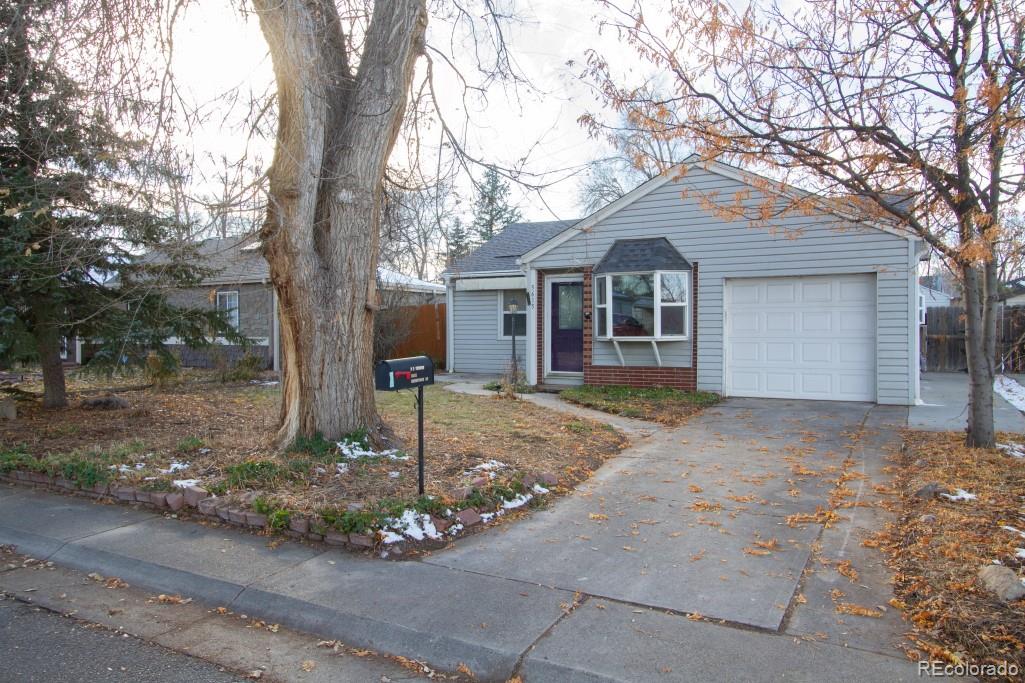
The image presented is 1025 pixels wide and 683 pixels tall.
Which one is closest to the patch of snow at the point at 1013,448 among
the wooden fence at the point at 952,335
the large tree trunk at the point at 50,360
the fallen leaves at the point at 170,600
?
the fallen leaves at the point at 170,600

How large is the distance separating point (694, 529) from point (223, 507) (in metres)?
3.84

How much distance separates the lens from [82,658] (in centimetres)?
366

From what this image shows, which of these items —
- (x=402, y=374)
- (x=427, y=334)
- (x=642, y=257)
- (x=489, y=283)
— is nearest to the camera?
(x=402, y=374)

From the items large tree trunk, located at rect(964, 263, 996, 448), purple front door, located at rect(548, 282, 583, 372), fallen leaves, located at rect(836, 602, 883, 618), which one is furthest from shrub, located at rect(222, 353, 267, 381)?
fallen leaves, located at rect(836, 602, 883, 618)

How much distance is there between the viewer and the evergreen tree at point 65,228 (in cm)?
723

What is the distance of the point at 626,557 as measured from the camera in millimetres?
4770

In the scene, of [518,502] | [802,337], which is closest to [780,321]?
[802,337]

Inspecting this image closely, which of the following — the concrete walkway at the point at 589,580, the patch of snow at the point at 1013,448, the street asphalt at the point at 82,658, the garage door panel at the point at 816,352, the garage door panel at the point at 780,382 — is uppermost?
the garage door panel at the point at 816,352

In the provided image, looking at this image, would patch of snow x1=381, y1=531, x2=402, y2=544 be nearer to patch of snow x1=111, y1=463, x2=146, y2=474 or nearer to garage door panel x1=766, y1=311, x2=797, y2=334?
patch of snow x1=111, y1=463, x2=146, y2=474

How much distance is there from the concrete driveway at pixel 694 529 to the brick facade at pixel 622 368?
3.92m

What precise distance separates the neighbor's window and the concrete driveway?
8594 millimetres

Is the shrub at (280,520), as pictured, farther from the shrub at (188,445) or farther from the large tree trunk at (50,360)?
the large tree trunk at (50,360)

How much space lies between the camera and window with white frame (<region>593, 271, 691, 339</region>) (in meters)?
12.7

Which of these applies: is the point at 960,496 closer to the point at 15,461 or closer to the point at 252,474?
the point at 252,474
